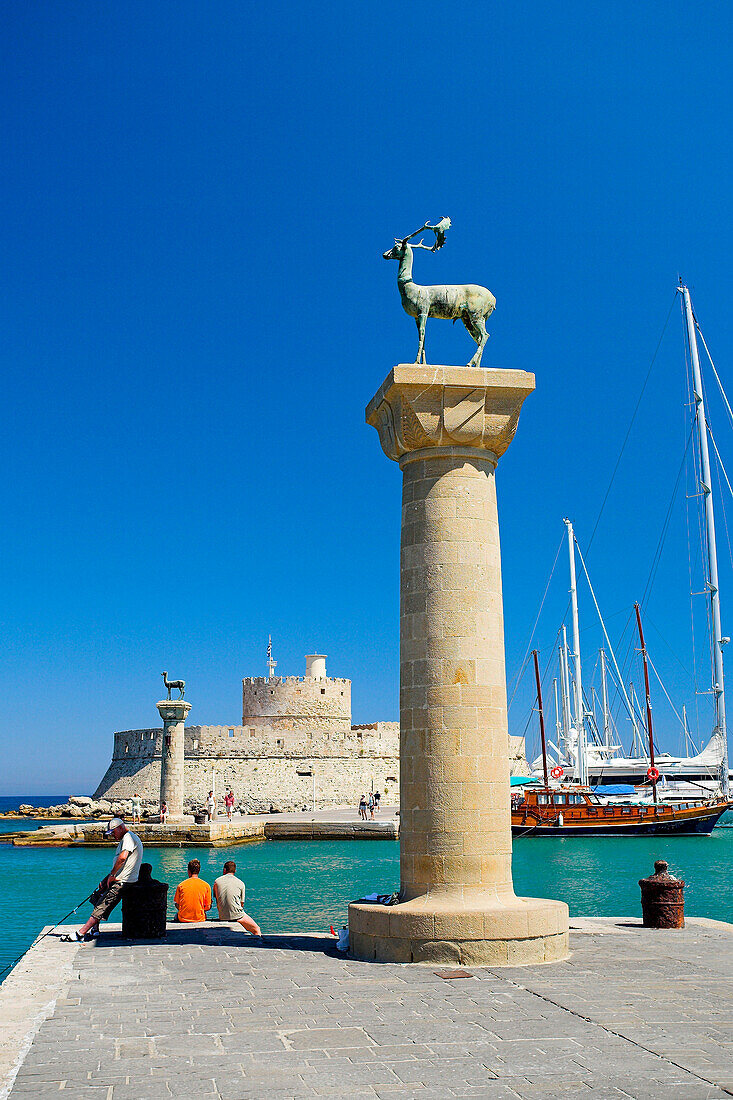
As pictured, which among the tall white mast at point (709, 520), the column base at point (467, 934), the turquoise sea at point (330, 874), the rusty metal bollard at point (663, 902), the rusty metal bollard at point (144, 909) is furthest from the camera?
the tall white mast at point (709, 520)

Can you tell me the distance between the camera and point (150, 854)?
28.2 meters

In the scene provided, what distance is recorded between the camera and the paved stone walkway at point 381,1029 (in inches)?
169

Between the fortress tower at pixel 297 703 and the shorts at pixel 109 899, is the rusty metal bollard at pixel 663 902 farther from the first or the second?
the fortress tower at pixel 297 703

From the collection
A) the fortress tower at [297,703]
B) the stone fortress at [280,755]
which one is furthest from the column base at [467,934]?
the fortress tower at [297,703]

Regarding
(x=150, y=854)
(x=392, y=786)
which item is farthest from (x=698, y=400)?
(x=392, y=786)

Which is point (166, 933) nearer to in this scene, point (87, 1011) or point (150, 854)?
point (87, 1011)

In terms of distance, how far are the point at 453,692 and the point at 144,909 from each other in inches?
133

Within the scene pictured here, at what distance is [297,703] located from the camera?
53531mm

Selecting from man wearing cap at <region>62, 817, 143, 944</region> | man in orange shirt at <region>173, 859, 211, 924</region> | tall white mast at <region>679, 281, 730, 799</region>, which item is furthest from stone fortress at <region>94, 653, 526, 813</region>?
man wearing cap at <region>62, 817, 143, 944</region>

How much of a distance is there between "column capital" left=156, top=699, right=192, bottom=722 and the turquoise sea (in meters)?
4.83

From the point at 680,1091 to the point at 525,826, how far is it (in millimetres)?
33716

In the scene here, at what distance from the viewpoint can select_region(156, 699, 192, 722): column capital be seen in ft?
111

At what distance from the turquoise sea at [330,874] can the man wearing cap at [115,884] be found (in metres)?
5.76

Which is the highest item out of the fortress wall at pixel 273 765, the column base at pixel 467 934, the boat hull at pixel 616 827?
the fortress wall at pixel 273 765
